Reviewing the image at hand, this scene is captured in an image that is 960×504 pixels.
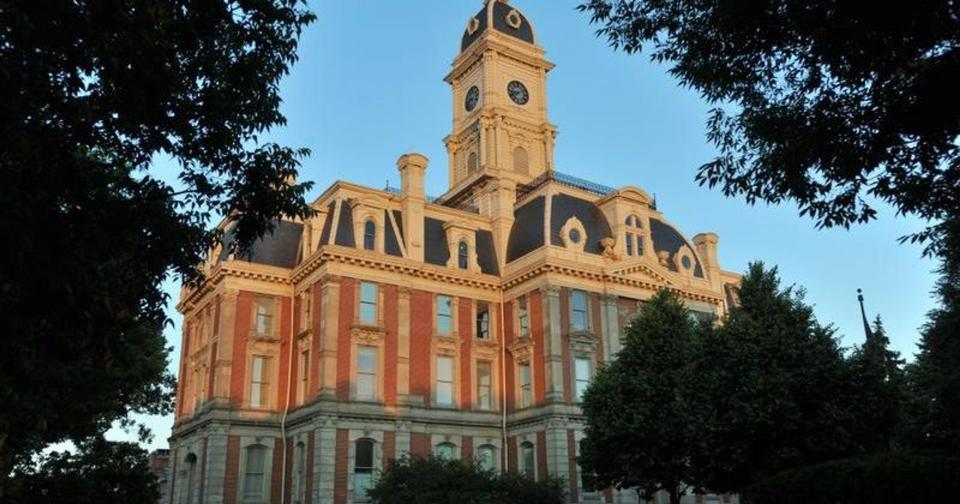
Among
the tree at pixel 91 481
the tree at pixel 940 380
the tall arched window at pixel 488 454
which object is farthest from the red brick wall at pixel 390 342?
the tree at pixel 940 380

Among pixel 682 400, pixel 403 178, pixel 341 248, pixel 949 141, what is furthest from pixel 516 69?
pixel 949 141

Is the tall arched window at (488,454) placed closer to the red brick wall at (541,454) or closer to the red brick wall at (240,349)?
the red brick wall at (541,454)

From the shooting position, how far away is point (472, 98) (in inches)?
2229

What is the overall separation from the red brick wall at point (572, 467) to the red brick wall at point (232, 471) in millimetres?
15028

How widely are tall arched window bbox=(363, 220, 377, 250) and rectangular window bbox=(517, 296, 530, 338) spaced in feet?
26.6

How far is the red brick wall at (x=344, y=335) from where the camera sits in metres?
38.2

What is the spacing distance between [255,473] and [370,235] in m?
12.3

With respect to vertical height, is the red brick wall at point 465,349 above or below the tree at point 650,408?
above

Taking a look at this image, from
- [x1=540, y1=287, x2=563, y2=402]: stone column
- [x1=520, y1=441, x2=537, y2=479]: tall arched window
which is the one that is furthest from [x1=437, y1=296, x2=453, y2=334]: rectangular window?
[x1=520, y1=441, x2=537, y2=479]: tall arched window

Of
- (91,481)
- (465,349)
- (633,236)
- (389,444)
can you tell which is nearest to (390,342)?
(465,349)

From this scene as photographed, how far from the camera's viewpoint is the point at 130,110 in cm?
1077

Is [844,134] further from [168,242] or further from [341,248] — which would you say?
[341,248]

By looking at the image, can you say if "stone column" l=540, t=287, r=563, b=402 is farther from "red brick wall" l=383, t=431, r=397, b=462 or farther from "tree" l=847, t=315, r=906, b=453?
"tree" l=847, t=315, r=906, b=453

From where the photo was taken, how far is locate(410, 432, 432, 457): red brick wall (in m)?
39.2
